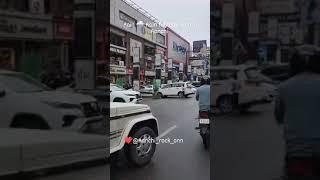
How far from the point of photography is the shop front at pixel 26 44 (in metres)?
1.92

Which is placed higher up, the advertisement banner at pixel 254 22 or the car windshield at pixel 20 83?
the advertisement banner at pixel 254 22

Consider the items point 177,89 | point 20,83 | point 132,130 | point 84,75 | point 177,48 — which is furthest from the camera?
point 132,130

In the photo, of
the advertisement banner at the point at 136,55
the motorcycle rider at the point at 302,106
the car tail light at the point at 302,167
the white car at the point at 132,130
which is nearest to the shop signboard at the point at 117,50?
the advertisement banner at the point at 136,55

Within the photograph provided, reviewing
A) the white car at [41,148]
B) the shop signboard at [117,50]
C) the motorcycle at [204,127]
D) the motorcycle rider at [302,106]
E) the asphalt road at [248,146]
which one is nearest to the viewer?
the motorcycle rider at [302,106]

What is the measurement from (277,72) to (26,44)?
1262 mm

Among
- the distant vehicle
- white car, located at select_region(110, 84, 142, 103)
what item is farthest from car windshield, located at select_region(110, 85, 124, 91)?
the distant vehicle

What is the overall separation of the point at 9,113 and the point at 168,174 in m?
1.03

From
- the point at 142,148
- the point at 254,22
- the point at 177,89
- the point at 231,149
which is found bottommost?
the point at 142,148

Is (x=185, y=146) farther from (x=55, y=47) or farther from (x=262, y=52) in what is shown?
(x=55, y=47)

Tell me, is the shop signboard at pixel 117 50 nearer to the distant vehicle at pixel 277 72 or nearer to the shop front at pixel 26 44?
the shop front at pixel 26 44

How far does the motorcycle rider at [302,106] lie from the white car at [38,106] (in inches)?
39.6

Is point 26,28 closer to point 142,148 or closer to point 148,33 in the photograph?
point 148,33

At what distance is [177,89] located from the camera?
8.89ft

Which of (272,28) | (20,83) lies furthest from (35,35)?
(272,28)
